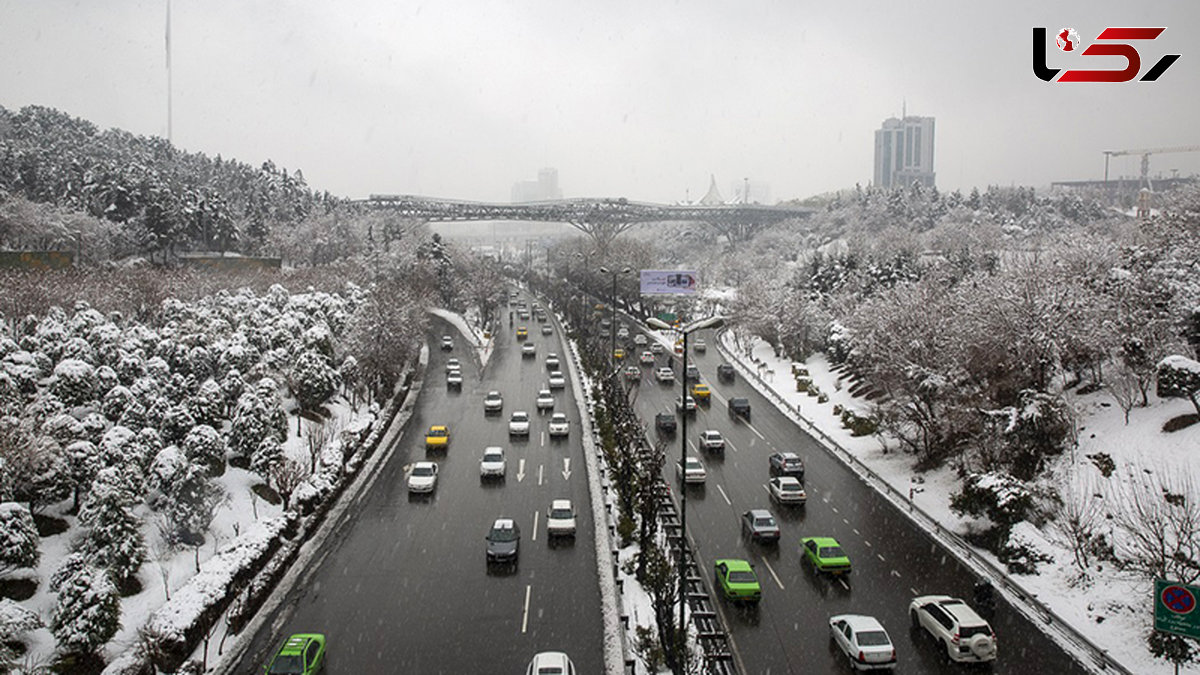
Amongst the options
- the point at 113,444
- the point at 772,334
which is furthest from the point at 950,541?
the point at 772,334

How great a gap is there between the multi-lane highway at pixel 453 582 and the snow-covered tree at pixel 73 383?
9.20 m

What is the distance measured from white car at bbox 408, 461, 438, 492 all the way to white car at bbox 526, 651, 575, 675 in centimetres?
1145

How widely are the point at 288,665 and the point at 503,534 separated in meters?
6.76

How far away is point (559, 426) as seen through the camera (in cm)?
3131

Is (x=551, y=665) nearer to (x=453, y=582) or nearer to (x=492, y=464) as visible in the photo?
(x=453, y=582)

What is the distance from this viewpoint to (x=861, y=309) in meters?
39.2

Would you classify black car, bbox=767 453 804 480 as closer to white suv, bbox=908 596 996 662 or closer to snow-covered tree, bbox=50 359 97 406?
white suv, bbox=908 596 996 662

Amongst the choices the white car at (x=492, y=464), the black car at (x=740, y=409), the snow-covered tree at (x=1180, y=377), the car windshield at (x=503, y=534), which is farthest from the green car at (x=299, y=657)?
the black car at (x=740, y=409)

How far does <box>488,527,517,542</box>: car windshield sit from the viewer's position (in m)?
19.5

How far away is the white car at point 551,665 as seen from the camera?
44.0 feet

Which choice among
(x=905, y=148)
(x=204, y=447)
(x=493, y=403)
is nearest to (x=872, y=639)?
(x=204, y=447)

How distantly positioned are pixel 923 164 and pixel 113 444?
204184 mm

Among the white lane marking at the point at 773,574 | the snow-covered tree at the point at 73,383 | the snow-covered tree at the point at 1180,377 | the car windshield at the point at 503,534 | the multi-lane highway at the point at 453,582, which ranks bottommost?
the multi-lane highway at the point at 453,582

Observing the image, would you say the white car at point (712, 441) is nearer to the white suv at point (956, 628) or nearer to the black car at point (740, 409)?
the black car at point (740, 409)
